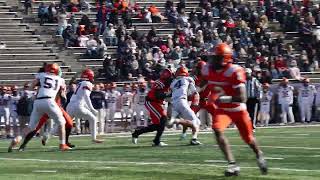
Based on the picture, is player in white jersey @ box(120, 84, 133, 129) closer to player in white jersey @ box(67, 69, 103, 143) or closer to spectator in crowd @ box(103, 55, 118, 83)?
spectator in crowd @ box(103, 55, 118, 83)

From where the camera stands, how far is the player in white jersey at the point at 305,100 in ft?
111

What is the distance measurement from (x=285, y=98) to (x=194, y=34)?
7896 mm

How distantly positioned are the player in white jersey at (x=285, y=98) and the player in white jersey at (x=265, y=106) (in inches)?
18.1

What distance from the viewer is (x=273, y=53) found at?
39.6m

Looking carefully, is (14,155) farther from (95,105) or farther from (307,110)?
(307,110)

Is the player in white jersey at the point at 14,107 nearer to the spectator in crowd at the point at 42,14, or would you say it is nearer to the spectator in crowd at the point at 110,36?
the spectator in crowd at the point at 110,36

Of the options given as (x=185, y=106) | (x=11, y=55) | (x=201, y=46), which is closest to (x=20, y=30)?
(x=11, y=55)

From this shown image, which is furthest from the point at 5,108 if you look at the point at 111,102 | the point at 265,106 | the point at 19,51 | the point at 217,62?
the point at 217,62

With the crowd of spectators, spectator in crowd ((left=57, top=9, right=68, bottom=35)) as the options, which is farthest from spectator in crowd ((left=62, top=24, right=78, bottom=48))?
spectator in crowd ((left=57, top=9, right=68, bottom=35))

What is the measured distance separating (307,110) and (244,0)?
41.4 ft

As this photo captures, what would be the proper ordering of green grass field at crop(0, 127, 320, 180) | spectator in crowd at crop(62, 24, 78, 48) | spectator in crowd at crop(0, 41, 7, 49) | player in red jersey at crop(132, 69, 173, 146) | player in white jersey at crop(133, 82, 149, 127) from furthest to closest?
spectator in crowd at crop(62, 24, 78, 48) < spectator in crowd at crop(0, 41, 7, 49) < player in white jersey at crop(133, 82, 149, 127) < player in red jersey at crop(132, 69, 173, 146) < green grass field at crop(0, 127, 320, 180)

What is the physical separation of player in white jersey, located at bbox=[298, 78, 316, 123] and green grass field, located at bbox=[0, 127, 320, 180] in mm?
12863

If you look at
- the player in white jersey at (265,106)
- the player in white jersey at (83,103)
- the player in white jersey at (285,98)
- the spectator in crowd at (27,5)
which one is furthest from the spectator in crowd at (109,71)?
the player in white jersey at (83,103)

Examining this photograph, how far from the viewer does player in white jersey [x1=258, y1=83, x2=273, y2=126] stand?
110ft
